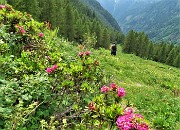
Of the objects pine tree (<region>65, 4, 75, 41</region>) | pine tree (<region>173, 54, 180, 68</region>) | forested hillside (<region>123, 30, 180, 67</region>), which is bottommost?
pine tree (<region>173, 54, 180, 68</region>)

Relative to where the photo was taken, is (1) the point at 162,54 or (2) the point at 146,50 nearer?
(2) the point at 146,50

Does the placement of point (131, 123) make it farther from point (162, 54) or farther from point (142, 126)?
point (162, 54)

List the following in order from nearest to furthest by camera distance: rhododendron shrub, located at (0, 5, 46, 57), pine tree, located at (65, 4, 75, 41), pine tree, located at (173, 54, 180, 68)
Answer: rhododendron shrub, located at (0, 5, 46, 57) < pine tree, located at (65, 4, 75, 41) < pine tree, located at (173, 54, 180, 68)

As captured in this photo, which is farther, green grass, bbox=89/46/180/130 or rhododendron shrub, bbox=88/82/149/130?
green grass, bbox=89/46/180/130

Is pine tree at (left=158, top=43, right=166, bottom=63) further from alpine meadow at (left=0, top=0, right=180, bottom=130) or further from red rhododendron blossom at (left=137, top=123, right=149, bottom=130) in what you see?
red rhododendron blossom at (left=137, top=123, right=149, bottom=130)

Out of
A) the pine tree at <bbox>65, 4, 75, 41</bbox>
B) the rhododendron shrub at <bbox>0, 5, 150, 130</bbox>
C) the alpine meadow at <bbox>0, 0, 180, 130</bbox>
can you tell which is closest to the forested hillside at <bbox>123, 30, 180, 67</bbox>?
the pine tree at <bbox>65, 4, 75, 41</bbox>

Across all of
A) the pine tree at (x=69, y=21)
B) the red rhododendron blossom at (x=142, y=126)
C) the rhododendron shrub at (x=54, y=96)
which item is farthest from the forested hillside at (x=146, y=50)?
the red rhododendron blossom at (x=142, y=126)

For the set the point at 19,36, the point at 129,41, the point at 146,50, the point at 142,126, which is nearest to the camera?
the point at 142,126

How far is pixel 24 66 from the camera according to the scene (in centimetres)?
773

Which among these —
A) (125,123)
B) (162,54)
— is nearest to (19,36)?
(125,123)

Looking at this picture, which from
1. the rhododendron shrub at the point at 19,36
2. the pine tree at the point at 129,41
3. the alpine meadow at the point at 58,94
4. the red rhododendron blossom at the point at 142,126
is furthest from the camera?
the pine tree at the point at 129,41

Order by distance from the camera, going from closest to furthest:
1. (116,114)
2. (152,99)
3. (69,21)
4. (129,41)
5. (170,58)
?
(116,114) → (152,99) → (69,21) → (129,41) → (170,58)

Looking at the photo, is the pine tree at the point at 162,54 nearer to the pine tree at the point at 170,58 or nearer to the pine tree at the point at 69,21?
the pine tree at the point at 170,58

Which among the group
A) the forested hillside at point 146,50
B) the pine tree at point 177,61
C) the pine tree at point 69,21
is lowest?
the pine tree at point 177,61
